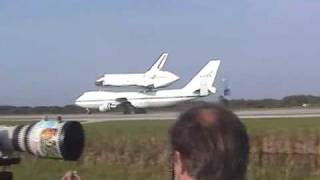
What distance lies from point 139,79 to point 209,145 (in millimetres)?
86249

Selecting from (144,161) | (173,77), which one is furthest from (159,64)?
(144,161)

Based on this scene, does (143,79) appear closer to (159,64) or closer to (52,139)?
(159,64)

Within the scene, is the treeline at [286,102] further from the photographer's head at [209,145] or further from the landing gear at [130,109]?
the photographer's head at [209,145]

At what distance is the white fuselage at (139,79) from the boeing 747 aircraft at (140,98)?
4674 mm

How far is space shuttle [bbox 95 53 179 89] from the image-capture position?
289ft

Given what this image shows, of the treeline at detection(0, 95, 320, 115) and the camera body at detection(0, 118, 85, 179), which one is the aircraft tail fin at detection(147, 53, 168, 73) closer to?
the treeline at detection(0, 95, 320, 115)

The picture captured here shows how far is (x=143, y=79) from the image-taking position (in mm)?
88188

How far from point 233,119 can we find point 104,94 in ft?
264

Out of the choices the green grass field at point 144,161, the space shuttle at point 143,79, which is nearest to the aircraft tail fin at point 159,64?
the space shuttle at point 143,79

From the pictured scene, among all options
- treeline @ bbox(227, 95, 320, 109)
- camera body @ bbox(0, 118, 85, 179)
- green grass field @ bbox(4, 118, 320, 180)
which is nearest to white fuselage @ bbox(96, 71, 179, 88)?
treeline @ bbox(227, 95, 320, 109)

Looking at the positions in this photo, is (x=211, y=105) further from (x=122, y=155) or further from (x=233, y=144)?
(x=122, y=155)

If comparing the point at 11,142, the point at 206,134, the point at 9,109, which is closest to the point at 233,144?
the point at 206,134

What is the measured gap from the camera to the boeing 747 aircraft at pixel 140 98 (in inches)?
3179

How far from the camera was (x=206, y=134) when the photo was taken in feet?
9.02
